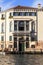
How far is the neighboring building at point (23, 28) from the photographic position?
40000 millimetres

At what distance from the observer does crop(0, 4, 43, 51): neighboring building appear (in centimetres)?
4000

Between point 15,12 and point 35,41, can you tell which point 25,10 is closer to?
point 15,12

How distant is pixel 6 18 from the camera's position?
41.7 metres

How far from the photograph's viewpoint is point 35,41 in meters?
40.2

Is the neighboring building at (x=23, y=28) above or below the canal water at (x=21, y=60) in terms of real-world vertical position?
above

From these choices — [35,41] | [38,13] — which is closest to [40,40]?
[35,41]

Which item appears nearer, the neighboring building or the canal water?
the canal water

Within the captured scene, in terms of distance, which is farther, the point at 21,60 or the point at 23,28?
the point at 23,28

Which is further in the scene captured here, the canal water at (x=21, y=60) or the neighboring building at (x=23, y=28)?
the neighboring building at (x=23, y=28)

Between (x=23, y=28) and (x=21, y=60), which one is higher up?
(x=23, y=28)

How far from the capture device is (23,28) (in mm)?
40062

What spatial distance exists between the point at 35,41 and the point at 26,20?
9.00 ft

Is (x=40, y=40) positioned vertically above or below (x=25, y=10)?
below

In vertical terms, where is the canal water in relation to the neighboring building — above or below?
below
